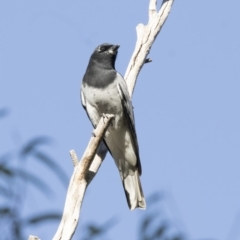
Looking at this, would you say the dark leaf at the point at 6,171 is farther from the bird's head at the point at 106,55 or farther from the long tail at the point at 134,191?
the bird's head at the point at 106,55

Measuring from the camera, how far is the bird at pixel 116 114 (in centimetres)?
498

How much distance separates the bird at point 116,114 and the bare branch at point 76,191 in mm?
1120

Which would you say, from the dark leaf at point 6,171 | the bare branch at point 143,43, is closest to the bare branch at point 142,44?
the bare branch at point 143,43

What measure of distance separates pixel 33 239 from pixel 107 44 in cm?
343

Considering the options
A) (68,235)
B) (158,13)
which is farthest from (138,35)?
(68,235)

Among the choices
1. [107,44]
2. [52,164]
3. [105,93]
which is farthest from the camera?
[107,44]

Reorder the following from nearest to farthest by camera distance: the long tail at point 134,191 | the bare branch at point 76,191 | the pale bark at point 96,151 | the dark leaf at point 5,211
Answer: the dark leaf at point 5,211 → the bare branch at point 76,191 → the pale bark at point 96,151 → the long tail at point 134,191

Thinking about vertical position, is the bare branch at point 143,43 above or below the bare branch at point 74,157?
above

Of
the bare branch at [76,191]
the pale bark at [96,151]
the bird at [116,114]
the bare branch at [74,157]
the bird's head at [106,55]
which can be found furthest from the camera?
the bird's head at [106,55]

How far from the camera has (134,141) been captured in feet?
17.3

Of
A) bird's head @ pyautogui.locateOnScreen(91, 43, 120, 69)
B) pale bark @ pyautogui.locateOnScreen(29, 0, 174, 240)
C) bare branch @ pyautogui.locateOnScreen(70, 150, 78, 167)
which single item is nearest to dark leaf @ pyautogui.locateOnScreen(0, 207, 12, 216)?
pale bark @ pyautogui.locateOnScreen(29, 0, 174, 240)

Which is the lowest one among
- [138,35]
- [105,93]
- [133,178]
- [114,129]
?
[133,178]

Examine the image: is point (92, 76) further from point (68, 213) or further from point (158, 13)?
point (68, 213)

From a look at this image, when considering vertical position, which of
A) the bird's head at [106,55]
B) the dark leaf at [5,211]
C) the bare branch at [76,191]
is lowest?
the bare branch at [76,191]
